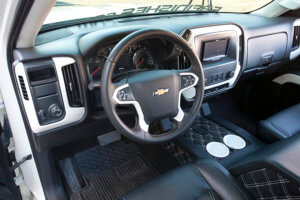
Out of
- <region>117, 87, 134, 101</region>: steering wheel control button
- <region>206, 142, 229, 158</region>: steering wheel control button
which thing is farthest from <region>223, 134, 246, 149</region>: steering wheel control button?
<region>117, 87, 134, 101</region>: steering wheel control button

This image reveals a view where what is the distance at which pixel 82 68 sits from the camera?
126cm

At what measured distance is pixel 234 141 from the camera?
190cm

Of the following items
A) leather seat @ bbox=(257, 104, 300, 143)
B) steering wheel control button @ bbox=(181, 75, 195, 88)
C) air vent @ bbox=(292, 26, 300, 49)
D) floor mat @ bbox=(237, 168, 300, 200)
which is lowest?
leather seat @ bbox=(257, 104, 300, 143)

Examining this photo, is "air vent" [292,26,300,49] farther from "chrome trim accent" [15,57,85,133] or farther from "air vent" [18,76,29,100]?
"air vent" [18,76,29,100]

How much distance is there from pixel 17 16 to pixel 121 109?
65cm

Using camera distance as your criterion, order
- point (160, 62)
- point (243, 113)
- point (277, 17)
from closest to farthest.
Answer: point (160, 62) → point (277, 17) → point (243, 113)

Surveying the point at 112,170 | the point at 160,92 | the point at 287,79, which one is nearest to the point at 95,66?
the point at 160,92

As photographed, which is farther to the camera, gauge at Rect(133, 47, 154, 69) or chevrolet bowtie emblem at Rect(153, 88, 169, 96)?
gauge at Rect(133, 47, 154, 69)

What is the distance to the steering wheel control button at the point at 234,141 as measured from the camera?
6.06 feet

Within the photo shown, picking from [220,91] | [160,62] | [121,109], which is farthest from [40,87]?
[220,91]

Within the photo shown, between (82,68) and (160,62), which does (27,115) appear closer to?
(82,68)

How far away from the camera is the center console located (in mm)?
1677

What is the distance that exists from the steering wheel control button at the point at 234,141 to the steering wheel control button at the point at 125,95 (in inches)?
39.9

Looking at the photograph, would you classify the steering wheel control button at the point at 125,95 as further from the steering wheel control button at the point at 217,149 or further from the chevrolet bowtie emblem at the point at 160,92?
the steering wheel control button at the point at 217,149
